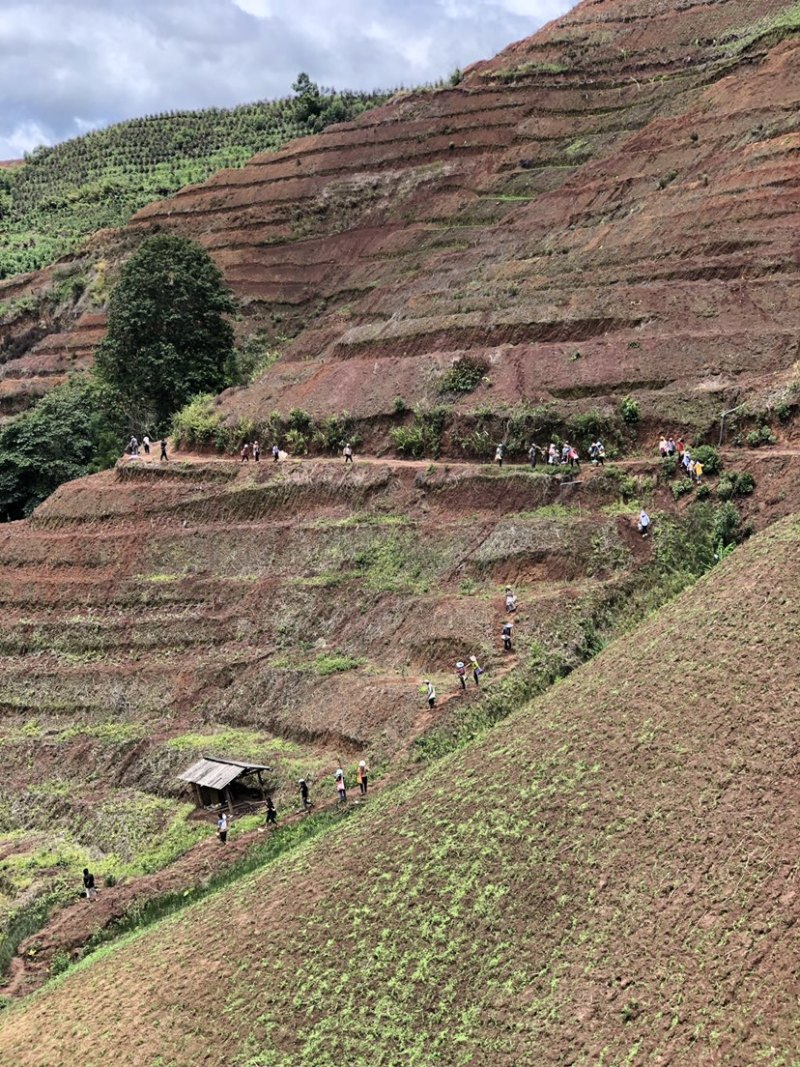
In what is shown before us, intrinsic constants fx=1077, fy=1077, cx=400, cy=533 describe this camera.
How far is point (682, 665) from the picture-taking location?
21688mm

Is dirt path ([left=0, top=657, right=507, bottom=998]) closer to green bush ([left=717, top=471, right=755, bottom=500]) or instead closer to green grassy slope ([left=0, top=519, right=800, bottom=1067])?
green grassy slope ([left=0, top=519, right=800, bottom=1067])

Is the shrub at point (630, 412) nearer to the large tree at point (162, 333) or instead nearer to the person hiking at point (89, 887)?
the person hiking at point (89, 887)

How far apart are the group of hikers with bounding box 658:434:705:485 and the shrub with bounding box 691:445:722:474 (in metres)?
0.11

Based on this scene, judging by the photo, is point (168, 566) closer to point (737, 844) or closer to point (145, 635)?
point (145, 635)

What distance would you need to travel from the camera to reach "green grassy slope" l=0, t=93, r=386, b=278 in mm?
94375

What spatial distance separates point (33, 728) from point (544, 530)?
56.1ft

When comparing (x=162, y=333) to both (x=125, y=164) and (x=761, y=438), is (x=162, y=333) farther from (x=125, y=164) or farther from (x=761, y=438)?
(x=125, y=164)

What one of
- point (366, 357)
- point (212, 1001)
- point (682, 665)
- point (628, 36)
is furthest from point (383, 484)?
point (628, 36)

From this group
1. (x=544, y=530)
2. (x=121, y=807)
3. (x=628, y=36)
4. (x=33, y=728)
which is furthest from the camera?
(x=628, y=36)

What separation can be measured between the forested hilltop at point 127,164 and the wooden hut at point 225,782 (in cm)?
6491

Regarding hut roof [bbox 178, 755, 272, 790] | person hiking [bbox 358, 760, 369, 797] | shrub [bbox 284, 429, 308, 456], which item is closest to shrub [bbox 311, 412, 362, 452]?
shrub [bbox 284, 429, 308, 456]

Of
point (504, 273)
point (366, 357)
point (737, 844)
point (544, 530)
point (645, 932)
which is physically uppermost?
point (504, 273)

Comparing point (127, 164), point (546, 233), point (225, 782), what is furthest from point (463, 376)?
point (127, 164)

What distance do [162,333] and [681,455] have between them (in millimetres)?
29779
